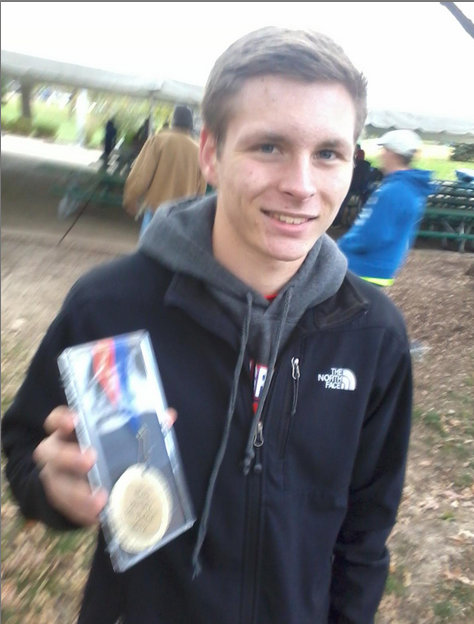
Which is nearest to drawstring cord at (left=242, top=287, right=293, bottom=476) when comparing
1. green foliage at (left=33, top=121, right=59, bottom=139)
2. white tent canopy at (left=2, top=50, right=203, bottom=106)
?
white tent canopy at (left=2, top=50, right=203, bottom=106)

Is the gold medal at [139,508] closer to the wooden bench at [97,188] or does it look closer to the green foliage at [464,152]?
the green foliage at [464,152]

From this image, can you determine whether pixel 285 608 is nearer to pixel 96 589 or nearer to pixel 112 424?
pixel 96 589

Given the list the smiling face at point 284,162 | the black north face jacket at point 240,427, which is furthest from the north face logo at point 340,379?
the smiling face at point 284,162

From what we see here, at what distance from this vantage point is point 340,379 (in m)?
1.12

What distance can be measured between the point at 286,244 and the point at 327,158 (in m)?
0.17

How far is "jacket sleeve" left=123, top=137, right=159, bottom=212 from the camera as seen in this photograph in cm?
309

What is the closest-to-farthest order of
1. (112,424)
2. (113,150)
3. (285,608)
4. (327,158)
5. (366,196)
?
(112,424) → (327,158) → (285,608) → (113,150) → (366,196)

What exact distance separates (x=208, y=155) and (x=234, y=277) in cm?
24

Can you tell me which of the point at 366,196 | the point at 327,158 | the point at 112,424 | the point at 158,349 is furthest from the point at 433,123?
the point at 112,424

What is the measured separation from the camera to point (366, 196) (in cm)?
361

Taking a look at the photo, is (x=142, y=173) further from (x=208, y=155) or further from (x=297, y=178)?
(x=297, y=178)

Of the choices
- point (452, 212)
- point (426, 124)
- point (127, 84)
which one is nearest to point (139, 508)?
point (127, 84)

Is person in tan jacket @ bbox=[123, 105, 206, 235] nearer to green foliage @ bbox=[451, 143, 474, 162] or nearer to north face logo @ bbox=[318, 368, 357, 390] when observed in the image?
green foliage @ bbox=[451, 143, 474, 162]

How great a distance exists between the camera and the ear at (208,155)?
1.06 meters
